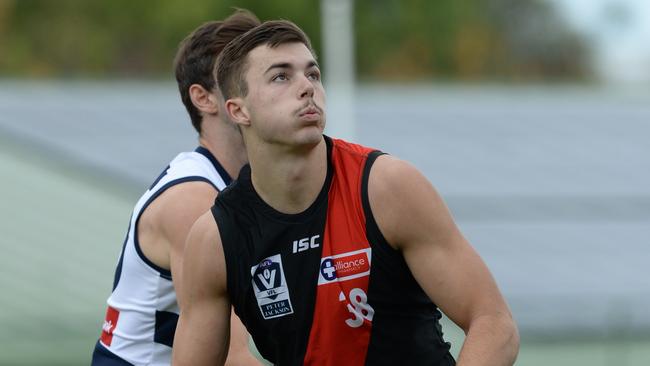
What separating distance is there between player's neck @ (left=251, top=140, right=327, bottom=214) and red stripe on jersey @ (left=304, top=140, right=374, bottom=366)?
6 centimetres

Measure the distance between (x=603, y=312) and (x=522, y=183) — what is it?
415 inches

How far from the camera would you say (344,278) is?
13.4 feet

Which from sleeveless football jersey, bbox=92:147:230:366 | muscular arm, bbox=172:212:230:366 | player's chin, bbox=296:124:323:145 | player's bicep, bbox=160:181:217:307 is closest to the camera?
player's chin, bbox=296:124:323:145

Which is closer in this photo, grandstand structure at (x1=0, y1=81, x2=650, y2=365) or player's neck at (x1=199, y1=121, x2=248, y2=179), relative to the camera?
player's neck at (x1=199, y1=121, x2=248, y2=179)

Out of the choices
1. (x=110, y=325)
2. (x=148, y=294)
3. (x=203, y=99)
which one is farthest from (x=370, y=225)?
(x=110, y=325)

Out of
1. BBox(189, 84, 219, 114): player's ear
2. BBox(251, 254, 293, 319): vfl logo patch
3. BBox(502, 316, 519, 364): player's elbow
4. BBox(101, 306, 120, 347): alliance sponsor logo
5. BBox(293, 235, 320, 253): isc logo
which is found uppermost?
BBox(189, 84, 219, 114): player's ear

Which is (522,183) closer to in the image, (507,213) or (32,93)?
(507,213)

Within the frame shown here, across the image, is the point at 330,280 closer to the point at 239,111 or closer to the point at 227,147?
the point at 239,111

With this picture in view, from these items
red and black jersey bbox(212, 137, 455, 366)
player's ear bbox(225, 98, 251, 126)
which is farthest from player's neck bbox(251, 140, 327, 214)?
player's ear bbox(225, 98, 251, 126)

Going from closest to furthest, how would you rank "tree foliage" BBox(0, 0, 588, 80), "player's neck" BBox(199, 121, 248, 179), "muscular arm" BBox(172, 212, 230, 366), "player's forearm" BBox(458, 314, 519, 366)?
"player's forearm" BBox(458, 314, 519, 366), "muscular arm" BBox(172, 212, 230, 366), "player's neck" BBox(199, 121, 248, 179), "tree foliage" BBox(0, 0, 588, 80)

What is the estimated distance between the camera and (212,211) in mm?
4277

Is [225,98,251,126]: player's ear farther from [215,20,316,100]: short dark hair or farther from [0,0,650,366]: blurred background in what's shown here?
[0,0,650,366]: blurred background

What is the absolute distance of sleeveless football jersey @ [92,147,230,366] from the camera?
Answer: 15.7 ft

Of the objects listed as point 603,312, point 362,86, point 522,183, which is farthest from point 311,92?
point 362,86
